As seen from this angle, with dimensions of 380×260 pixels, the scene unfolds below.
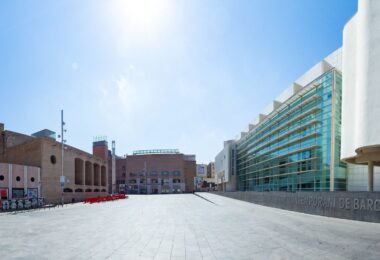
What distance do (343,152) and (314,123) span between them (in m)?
8.20

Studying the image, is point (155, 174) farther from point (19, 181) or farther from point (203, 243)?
point (203, 243)

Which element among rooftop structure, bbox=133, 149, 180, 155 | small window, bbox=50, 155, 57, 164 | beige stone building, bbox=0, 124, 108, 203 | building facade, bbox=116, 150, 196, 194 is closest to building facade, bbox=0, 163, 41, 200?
beige stone building, bbox=0, 124, 108, 203

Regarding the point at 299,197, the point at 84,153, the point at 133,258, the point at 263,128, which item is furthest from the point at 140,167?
the point at 133,258

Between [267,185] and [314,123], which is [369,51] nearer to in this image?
[314,123]

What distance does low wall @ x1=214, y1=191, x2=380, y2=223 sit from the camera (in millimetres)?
14195

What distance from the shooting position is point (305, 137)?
3553cm

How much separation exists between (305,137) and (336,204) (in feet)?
65.7

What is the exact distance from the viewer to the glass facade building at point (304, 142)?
96.5ft

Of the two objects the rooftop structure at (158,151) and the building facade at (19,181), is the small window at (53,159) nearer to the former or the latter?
the building facade at (19,181)

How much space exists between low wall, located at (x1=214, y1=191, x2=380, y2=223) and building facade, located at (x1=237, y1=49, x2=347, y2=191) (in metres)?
9.01

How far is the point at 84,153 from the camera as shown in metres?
59.1

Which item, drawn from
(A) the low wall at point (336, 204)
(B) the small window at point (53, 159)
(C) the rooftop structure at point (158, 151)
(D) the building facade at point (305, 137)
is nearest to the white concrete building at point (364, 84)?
(D) the building facade at point (305, 137)

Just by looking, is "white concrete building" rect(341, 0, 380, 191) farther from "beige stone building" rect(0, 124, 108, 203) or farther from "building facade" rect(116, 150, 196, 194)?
"building facade" rect(116, 150, 196, 194)

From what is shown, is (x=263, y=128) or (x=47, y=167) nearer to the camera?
(x=47, y=167)
